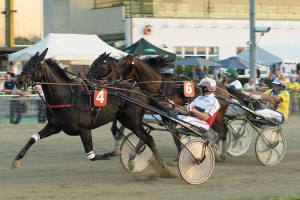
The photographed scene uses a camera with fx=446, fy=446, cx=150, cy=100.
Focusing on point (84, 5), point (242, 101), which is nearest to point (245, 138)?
point (242, 101)

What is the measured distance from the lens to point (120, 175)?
6035 mm

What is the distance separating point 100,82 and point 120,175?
172 centimetres

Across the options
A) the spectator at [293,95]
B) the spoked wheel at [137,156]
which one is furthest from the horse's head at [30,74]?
the spectator at [293,95]

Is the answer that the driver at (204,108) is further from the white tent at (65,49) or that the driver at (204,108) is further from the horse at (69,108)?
the white tent at (65,49)

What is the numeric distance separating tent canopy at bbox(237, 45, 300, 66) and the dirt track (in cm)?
860

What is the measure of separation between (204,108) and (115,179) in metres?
1.51

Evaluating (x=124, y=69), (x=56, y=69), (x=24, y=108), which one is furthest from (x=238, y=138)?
(x=24, y=108)

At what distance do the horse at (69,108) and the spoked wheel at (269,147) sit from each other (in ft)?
5.65

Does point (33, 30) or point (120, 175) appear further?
point (33, 30)

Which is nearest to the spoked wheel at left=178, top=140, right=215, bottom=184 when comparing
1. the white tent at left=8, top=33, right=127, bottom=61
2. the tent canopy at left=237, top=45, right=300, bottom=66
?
the white tent at left=8, top=33, right=127, bottom=61

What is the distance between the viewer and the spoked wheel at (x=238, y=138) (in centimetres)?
770

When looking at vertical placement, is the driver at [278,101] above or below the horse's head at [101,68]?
below

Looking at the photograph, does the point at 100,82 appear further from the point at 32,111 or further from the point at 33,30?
the point at 33,30

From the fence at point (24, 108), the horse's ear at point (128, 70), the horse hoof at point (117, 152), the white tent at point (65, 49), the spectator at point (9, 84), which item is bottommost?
the horse hoof at point (117, 152)
